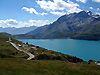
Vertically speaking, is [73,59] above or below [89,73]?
below

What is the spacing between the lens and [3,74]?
3728 centimetres

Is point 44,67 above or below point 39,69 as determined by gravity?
below

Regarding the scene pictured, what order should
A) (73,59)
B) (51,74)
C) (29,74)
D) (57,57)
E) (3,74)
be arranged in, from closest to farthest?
(3,74) → (29,74) → (51,74) → (57,57) → (73,59)

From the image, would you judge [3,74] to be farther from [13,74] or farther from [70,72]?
[70,72]

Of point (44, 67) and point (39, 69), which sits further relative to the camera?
point (44, 67)

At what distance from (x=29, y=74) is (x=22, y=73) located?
2878 millimetres

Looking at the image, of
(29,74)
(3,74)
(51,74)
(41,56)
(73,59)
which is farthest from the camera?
(73,59)

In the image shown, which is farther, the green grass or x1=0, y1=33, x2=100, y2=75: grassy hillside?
x1=0, y1=33, x2=100, y2=75: grassy hillside

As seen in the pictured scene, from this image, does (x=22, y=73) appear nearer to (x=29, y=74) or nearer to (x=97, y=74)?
(x=29, y=74)

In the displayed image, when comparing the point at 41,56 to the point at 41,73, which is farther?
the point at 41,56

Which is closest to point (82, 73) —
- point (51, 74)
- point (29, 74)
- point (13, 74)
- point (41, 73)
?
point (51, 74)

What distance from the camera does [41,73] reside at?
145 ft

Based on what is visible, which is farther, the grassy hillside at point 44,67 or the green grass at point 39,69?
the grassy hillside at point 44,67

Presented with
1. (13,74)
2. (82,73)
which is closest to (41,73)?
(13,74)
